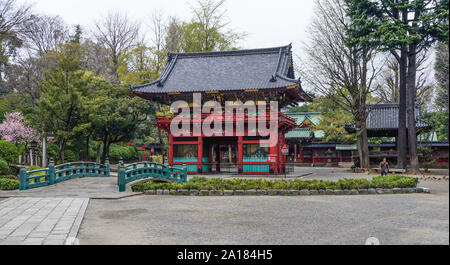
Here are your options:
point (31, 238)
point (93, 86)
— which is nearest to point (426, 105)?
point (93, 86)

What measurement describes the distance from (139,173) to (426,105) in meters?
44.3

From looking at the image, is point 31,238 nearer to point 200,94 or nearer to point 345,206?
point 345,206

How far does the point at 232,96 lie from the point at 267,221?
72.4 feet

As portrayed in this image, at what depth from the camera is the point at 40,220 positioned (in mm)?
9375

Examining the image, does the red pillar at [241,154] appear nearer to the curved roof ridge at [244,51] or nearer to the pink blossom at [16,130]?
the curved roof ridge at [244,51]

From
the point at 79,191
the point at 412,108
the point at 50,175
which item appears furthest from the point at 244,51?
the point at 79,191

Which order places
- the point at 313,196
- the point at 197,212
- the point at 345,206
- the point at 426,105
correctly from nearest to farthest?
the point at 197,212, the point at 345,206, the point at 313,196, the point at 426,105

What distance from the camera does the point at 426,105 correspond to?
164ft

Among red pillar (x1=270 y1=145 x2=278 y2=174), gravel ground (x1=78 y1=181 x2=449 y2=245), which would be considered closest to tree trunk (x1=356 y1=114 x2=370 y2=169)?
A: red pillar (x1=270 y1=145 x2=278 y2=174)

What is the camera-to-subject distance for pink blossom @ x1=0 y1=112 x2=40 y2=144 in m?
35.7

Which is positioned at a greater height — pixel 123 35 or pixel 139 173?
pixel 123 35

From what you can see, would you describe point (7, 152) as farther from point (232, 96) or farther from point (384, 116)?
point (384, 116)

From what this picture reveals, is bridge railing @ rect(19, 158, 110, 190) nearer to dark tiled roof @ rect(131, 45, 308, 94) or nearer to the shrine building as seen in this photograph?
the shrine building

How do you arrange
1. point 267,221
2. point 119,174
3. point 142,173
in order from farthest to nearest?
point 142,173, point 119,174, point 267,221
